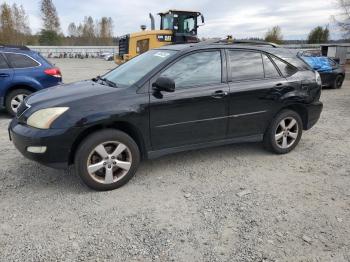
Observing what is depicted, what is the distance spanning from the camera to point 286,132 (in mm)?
5094

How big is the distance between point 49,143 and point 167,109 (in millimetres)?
1419

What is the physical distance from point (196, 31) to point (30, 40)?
5871cm

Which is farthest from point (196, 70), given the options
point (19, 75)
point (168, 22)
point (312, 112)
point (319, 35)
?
point (319, 35)

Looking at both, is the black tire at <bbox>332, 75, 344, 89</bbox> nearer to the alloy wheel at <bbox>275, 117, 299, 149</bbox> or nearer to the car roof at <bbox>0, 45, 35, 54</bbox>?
the alloy wheel at <bbox>275, 117, 299, 149</bbox>

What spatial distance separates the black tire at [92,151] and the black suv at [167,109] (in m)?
Result: 0.01

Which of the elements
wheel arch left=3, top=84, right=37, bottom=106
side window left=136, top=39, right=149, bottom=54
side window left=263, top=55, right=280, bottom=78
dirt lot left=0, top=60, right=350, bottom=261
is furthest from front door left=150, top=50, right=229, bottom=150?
side window left=136, top=39, right=149, bottom=54

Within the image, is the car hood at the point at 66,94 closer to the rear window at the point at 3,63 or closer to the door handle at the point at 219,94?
the door handle at the point at 219,94

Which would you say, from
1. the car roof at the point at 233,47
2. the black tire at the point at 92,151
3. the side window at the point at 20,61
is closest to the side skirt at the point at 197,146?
the black tire at the point at 92,151

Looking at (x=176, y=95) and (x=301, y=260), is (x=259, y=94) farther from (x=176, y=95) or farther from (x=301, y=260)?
(x=301, y=260)

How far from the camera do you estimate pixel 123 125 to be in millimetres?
3955

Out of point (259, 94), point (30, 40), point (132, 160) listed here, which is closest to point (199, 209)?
point (132, 160)

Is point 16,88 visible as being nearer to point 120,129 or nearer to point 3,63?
point 3,63

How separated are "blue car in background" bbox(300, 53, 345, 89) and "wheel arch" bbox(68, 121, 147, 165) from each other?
10.4m

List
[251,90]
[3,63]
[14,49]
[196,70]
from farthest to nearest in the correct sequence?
1. [14,49]
2. [3,63]
3. [251,90]
4. [196,70]
